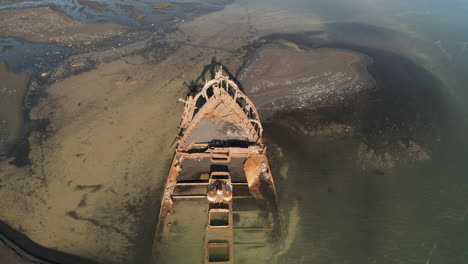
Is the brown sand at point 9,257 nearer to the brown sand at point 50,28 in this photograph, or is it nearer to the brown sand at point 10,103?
the brown sand at point 10,103

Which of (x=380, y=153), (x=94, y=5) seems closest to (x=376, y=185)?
(x=380, y=153)

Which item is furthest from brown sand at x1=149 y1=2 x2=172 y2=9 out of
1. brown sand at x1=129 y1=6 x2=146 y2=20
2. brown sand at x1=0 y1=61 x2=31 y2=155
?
brown sand at x1=0 y1=61 x2=31 y2=155

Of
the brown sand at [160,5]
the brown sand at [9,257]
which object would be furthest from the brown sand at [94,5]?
the brown sand at [9,257]

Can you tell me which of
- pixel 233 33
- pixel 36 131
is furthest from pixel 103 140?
pixel 233 33

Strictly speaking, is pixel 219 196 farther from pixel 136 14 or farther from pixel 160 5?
pixel 160 5

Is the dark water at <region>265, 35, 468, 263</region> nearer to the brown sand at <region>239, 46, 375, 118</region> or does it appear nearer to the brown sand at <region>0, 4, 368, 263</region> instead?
the brown sand at <region>239, 46, 375, 118</region>
